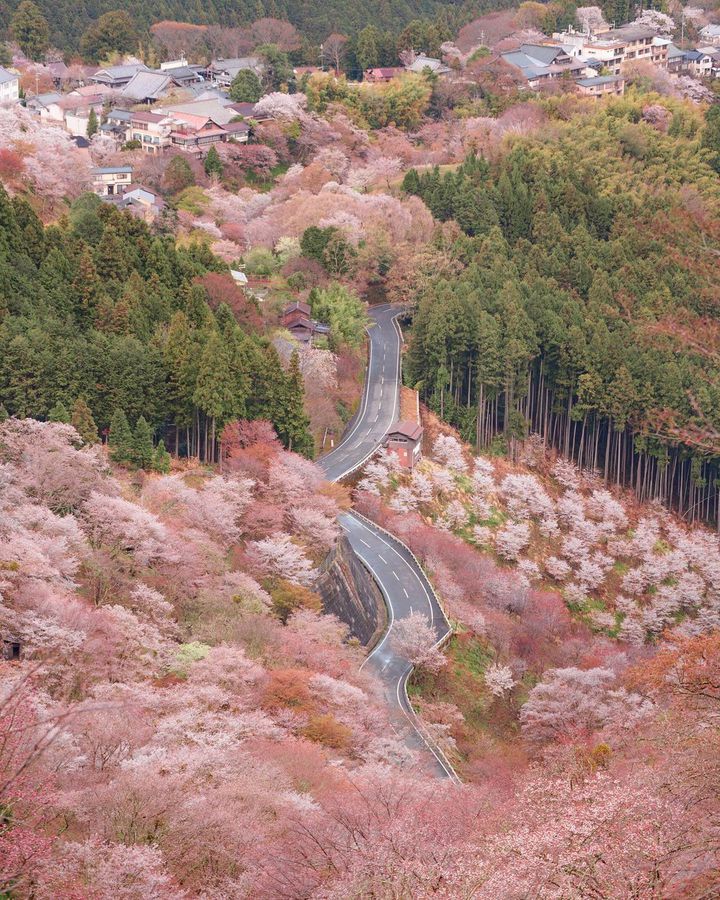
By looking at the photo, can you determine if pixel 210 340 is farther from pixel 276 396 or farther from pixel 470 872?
pixel 470 872

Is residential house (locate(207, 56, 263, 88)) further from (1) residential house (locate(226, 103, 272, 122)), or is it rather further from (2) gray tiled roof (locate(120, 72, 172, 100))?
(1) residential house (locate(226, 103, 272, 122))

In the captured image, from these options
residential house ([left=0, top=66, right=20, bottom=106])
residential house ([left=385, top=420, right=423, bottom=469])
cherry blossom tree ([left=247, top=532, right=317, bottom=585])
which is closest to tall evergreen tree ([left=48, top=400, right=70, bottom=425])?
cherry blossom tree ([left=247, top=532, right=317, bottom=585])

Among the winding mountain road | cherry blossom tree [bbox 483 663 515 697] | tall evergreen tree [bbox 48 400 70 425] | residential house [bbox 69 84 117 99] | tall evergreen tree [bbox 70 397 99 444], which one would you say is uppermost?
tall evergreen tree [bbox 48 400 70 425]

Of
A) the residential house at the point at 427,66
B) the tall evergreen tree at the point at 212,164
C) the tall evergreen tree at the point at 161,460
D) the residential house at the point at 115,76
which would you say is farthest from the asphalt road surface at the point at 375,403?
the residential house at the point at 427,66

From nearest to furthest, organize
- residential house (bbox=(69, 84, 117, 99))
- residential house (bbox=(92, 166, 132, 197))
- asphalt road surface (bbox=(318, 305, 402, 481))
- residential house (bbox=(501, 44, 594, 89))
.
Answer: asphalt road surface (bbox=(318, 305, 402, 481))
residential house (bbox=(92, 166, 132, 197))
residential house (bbox=(69, 84, 117, 99))
residential house (bbox=(501, 44, 594, 89))

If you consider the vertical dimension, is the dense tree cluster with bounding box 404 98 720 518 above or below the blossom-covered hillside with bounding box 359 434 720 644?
above

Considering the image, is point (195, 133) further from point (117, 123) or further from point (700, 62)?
point (700, 62)

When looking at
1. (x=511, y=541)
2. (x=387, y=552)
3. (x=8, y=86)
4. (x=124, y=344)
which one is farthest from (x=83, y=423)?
(x=8, y=86)
